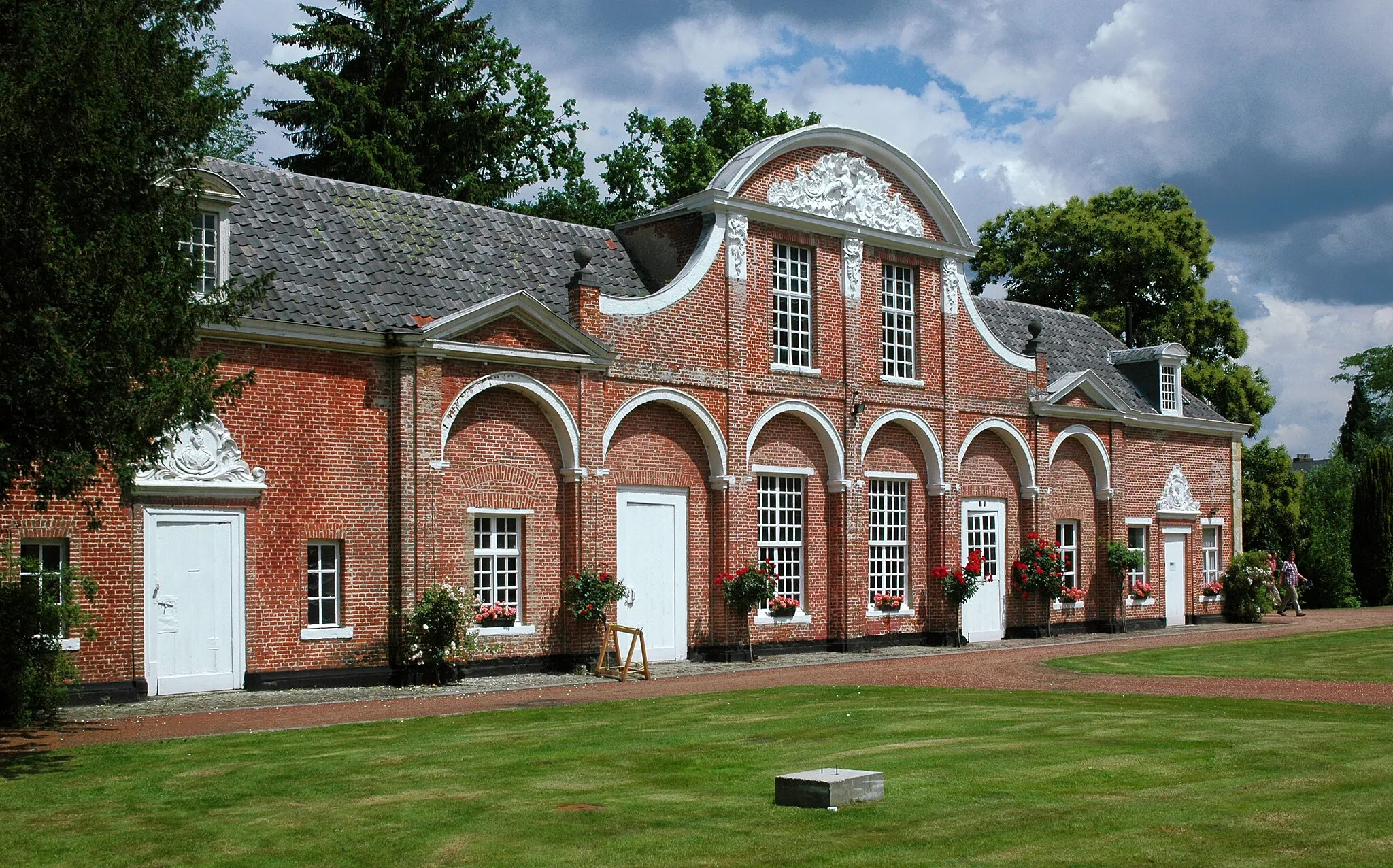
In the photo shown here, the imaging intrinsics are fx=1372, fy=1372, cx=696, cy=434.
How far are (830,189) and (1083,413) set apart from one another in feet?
30.9

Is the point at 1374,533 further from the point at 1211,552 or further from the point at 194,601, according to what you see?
the point at 194,601

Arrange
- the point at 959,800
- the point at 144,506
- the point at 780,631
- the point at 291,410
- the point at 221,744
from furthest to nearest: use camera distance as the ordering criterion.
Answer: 1. the point at 780,631
2. the point at 291,410
3. the point at 144,506
4. the point at 221,744
5. the point at 959,800

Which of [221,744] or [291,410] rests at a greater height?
[291,410]

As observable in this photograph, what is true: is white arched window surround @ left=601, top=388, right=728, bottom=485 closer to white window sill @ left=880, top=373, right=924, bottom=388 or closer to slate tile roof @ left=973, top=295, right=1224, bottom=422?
white window sill @ left=880, top=373, right=924, bottom=388

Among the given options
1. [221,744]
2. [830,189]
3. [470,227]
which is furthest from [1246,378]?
[221,744]

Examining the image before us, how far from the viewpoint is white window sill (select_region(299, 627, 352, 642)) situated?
1897 centimetres

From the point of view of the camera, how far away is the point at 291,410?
18.9 meters

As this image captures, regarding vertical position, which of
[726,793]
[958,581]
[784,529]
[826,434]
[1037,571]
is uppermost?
[826,434]

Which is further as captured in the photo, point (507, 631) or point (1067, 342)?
point (1067, 342)

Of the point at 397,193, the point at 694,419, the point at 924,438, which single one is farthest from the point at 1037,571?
the point at 397,193

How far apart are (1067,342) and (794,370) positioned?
12223 mm

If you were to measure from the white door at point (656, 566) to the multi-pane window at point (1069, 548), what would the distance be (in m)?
11.8

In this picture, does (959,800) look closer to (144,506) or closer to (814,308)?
(144,506)

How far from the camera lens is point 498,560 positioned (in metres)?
21.2
